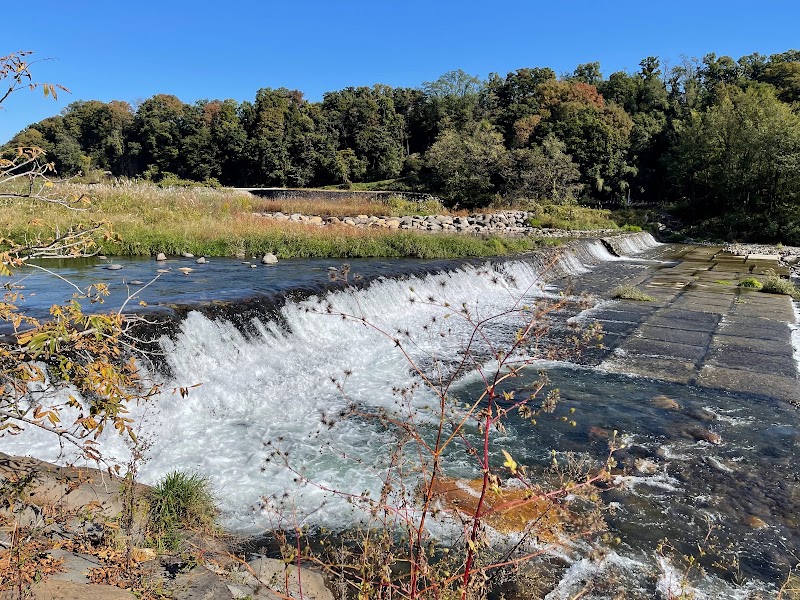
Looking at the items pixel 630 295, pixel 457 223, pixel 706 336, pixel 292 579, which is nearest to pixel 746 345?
pixel 706 336

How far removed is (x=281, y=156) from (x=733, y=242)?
3975 cm

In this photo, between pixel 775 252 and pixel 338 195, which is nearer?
pixel 775 252

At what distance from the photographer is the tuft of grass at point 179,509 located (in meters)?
3.25

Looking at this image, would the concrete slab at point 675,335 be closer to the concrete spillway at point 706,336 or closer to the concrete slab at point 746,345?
the concrete spillway at point 706,336

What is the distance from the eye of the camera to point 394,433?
5559 millimetres

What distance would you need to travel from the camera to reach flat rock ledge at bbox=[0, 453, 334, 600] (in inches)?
92.2

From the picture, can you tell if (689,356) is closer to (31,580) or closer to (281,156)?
(31,580)

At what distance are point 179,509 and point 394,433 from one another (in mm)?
2469

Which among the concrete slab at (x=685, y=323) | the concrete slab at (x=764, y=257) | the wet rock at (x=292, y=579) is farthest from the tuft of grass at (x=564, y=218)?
the wet rock at (x=292, y=579)

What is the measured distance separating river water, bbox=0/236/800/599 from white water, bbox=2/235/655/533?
0.02 meters

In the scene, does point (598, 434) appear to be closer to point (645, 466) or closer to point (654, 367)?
point (645, 466)

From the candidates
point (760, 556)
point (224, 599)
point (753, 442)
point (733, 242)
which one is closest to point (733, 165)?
point (733, 242)

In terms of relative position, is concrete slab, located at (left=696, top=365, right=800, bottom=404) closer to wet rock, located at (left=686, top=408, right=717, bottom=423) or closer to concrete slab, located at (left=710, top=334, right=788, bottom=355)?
wet rock, located at (left=686, top=408, right=717, bottom=423)

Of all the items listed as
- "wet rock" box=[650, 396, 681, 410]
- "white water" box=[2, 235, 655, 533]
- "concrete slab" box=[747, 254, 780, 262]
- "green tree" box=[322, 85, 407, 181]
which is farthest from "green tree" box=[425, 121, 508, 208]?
"wet rock" box=[650, 396, 681, 410]
